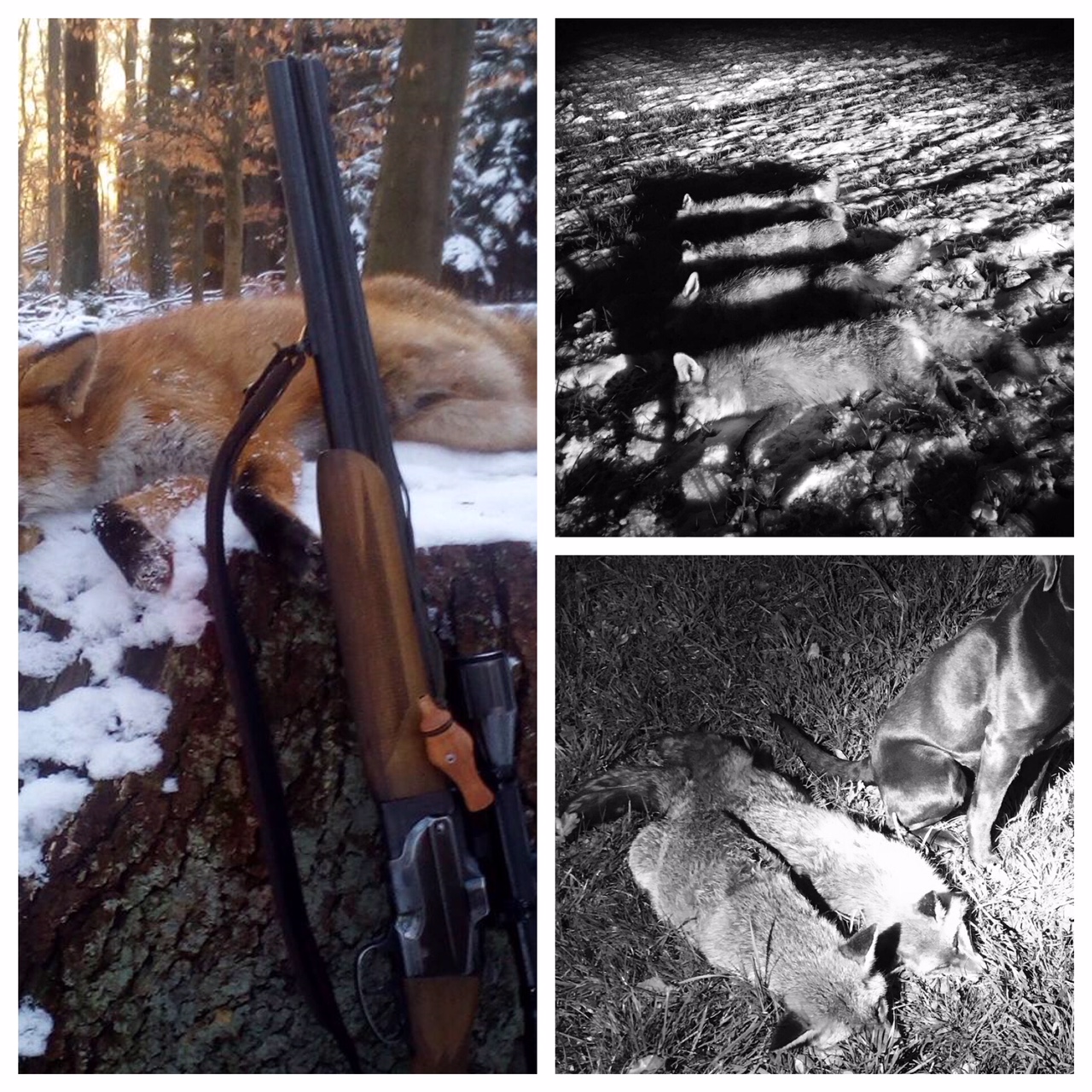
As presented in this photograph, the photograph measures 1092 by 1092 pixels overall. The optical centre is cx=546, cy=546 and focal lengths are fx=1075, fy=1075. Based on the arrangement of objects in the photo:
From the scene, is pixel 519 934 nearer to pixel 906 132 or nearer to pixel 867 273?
pixel 867 273

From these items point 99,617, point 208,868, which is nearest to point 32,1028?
point 208,868

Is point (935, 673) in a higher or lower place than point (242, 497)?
lower

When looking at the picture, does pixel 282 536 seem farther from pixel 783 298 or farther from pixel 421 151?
pixel 783 298

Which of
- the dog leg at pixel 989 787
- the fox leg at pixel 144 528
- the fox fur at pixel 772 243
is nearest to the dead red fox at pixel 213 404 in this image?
the fox leg at pixel 144 528

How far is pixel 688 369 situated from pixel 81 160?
0.69 metres

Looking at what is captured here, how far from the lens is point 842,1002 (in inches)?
46.1

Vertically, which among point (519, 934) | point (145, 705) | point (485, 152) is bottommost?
point (519, 934)

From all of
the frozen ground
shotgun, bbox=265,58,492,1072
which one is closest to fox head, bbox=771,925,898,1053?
shotgun, bbox=265,58,492,1072

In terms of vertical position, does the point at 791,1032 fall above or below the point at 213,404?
below

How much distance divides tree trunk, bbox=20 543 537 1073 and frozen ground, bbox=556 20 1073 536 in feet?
0.98

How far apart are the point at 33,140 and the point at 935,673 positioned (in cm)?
114

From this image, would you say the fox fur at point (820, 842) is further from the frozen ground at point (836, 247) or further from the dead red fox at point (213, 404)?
the dead red fox at point (213, 404)
